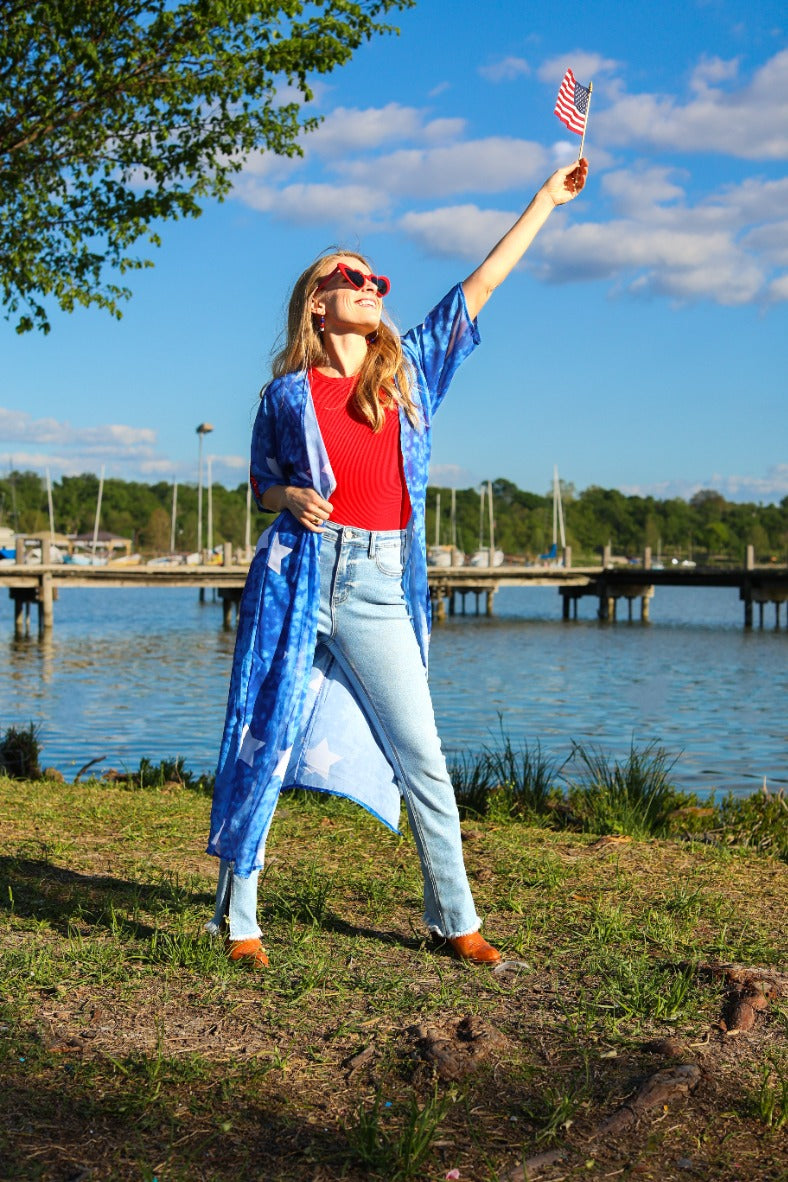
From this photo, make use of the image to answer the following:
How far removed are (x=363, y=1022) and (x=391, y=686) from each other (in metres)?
1.00

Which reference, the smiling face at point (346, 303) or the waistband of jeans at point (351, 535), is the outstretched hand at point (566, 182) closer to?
the smiling face at point (346, 303)

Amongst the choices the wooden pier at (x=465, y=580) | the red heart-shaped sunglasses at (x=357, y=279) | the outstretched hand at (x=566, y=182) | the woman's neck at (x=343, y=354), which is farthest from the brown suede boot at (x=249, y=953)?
the wooden pier at (x=465, y=580)

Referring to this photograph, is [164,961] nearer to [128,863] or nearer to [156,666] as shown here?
[128,863]

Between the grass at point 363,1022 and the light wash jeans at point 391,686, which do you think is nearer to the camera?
the grass at point 363,1022

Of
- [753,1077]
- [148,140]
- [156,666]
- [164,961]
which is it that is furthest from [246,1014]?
[156,666]

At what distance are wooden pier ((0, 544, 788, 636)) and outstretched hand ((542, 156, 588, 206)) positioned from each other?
3827cm

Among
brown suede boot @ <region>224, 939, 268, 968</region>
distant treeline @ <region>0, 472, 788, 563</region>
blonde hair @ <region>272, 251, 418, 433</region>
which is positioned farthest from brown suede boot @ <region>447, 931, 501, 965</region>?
distant treeline @ <region>0, 472, 788, 563</region>

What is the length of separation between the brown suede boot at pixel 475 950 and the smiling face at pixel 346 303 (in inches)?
75.0

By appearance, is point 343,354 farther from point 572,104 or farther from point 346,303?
point 572,104

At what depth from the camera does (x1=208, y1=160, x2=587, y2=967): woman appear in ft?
12.1

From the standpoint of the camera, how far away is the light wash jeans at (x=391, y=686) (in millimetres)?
3750

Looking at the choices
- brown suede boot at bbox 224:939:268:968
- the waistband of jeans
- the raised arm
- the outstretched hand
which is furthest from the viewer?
the outstretched hand

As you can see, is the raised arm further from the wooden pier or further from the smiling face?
the wooden pier

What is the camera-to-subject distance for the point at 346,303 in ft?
12.6
